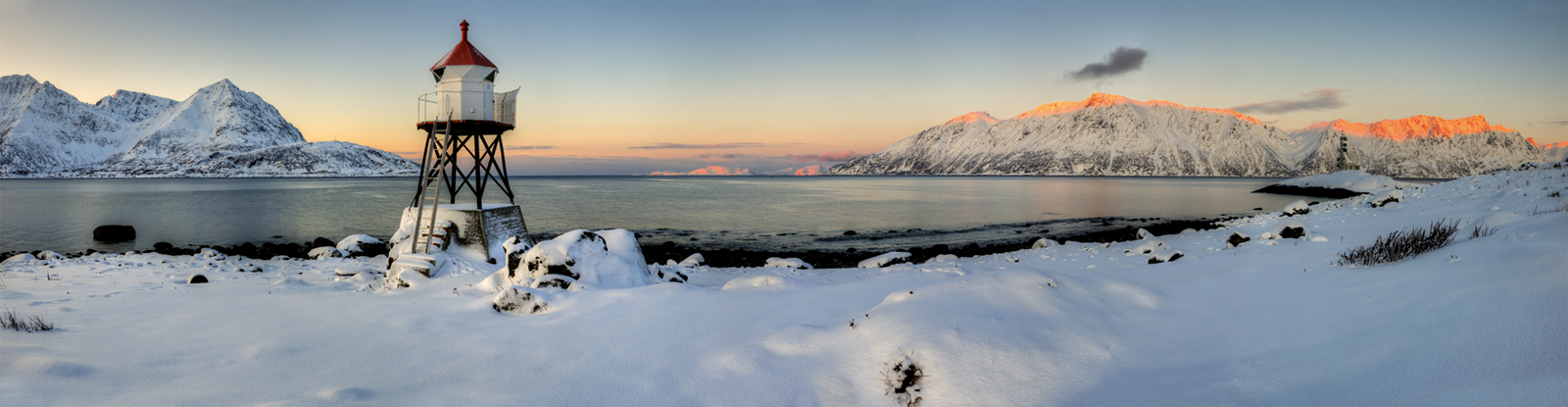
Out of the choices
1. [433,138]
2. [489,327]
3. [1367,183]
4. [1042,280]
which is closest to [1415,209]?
[1042,280]

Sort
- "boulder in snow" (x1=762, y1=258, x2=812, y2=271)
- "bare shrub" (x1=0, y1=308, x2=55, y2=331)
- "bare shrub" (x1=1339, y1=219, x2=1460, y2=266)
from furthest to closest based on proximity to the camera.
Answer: "boulder in snow" (x1=762, y1=258, x2=812, y2=271)
"bare shrub" (x1=1339, y1=219, x2=1460, y2=266)
"bare shrub" (x1=0, y1=308, x2=55, y2=331)

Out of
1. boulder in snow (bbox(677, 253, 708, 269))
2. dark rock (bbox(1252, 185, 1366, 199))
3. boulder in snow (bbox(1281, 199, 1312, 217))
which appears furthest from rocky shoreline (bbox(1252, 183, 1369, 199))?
boulder in snow (bbox(677, 253, 708, 269))

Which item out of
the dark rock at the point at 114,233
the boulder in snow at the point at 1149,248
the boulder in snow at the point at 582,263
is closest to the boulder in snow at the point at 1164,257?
the boulder in snow at the point at 1149,248

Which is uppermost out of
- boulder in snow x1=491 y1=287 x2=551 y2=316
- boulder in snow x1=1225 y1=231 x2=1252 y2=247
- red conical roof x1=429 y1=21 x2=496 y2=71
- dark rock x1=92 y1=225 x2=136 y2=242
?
red conical roof x1=429 y1=21 x2=496 y2=71

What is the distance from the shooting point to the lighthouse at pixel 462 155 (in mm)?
13047

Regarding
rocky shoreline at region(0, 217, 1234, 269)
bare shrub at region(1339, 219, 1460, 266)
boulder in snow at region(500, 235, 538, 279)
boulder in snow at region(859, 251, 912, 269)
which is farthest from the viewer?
rocky shoreline at region(0, 217, 1234, 269)

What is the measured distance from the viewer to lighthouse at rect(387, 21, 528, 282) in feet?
42.8

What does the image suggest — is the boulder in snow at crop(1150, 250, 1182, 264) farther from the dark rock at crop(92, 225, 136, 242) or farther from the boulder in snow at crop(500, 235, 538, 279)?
the dark rock at crop(92, 225, 136, 242)

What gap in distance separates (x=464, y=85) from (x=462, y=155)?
2286 millimetres

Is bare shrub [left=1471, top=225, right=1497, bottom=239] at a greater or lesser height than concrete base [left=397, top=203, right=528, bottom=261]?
greater

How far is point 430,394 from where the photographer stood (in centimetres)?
454

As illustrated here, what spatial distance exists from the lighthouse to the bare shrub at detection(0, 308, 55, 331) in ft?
21.3

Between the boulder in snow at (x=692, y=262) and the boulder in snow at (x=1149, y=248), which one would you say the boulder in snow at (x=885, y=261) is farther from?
the boulder in snow at (x=1149, y=248)

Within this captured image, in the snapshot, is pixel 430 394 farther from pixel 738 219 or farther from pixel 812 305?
pixel 738 219
